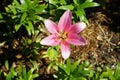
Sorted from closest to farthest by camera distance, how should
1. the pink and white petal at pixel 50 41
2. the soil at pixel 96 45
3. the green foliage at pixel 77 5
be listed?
the pink and white petal at pixel 50 41 < the green foliage at pixel 77 5 < the soil at pixel 96 45

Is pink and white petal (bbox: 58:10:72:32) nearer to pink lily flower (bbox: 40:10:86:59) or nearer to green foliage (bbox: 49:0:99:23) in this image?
pink lily flower (bbox: 40:10:86:59)

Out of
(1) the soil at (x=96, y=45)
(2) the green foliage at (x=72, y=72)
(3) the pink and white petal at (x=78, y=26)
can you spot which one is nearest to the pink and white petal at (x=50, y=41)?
(3) the pink and white petal at (x=78, y=26)

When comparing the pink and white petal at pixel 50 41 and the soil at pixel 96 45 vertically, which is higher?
the pink and white petal at pixel 50 41

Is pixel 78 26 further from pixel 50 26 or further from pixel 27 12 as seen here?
pixel 27 12

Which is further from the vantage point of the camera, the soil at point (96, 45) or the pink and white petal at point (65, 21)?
the soil at point (96, 45)

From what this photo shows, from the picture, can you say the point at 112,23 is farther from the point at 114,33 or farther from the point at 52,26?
the point at 52,26

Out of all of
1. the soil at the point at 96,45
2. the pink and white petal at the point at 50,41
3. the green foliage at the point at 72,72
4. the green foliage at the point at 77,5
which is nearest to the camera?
the pink and white petal at the point at 50,41

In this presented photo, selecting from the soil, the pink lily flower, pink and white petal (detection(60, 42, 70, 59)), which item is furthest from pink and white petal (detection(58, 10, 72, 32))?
the soil

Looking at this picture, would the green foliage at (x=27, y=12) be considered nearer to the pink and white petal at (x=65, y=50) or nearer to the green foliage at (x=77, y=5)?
the green foliage at (x=77, y=5)
